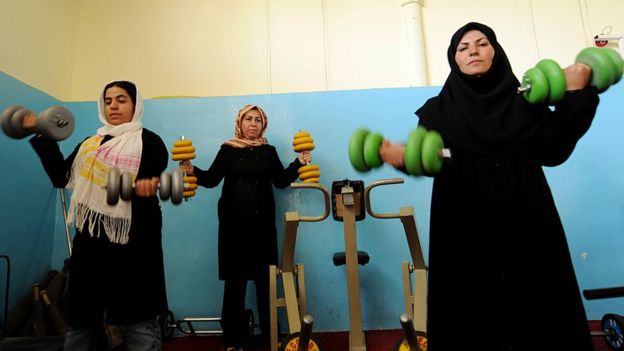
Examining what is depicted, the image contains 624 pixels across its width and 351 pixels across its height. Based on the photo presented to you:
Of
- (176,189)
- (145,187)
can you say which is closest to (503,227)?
(176,189)

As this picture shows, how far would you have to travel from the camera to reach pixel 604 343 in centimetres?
200

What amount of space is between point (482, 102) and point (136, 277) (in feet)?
4.30

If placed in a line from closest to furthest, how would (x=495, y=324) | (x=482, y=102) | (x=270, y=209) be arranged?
(x=495, y=324) → (x=482, y=102) → (x=270, y=209)

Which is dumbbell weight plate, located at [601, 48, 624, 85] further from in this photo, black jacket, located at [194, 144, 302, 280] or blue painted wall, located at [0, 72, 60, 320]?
blue painted wall, located at [0, 72, 60, 320]

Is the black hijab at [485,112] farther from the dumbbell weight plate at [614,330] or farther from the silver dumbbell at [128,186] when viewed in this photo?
the dumbbell weight plate at [614,330]

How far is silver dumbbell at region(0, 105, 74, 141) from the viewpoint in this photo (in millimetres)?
1251

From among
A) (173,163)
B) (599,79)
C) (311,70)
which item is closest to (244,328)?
(173,163)

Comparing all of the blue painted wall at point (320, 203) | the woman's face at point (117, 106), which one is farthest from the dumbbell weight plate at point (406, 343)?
the woman's face at point (117, 106)

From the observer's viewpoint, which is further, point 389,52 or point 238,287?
point 389,52

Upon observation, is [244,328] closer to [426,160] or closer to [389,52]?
[426,160]

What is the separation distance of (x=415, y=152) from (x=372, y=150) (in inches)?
5.3

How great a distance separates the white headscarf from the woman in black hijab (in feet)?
3.27

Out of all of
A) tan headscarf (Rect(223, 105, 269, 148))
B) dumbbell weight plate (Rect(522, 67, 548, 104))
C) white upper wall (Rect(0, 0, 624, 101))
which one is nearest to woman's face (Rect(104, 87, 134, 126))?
tan headscarf (Rect(223, 105, 269, 148))

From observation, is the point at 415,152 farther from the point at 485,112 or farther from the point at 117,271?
→ the point at 117,271
